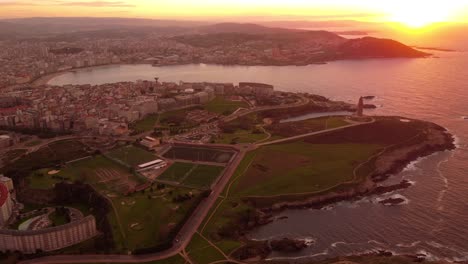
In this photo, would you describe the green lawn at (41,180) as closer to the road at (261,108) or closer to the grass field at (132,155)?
the grass field at (132,155)

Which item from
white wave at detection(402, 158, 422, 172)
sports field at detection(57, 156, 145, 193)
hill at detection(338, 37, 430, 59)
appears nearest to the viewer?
sports field at detection(57, 156, 145, 193)

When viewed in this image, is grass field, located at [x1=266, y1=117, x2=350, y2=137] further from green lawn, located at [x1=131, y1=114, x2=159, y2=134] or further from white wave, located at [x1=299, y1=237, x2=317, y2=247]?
white wave, located at [x1=299, y1=237, x2=317, y2=247]

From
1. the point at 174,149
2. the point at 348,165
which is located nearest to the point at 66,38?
the point at 174,149

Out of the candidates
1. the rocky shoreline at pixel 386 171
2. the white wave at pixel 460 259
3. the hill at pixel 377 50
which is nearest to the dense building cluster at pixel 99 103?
the rocky shoreline at pixel 386 171

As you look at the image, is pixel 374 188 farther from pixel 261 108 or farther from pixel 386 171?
pixel 261 108

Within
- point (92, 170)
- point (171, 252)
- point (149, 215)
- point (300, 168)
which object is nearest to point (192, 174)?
point (149, 215)

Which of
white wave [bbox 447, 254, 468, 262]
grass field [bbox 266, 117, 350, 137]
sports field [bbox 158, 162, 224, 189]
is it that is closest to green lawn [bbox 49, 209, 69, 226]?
sports field [bbox 158, 162, 224, 189]

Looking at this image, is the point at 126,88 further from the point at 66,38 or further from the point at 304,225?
the point at 66,38
